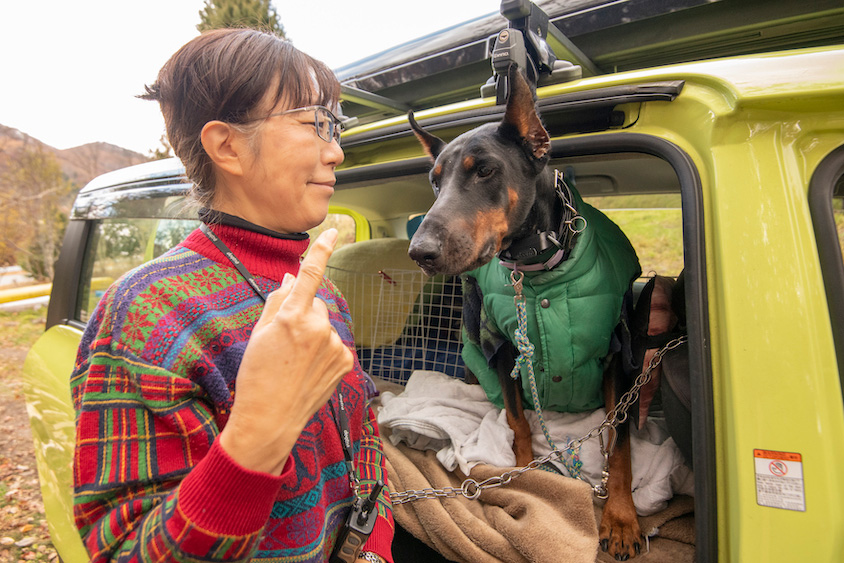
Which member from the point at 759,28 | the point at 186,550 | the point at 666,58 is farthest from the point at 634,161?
the point at 186,550

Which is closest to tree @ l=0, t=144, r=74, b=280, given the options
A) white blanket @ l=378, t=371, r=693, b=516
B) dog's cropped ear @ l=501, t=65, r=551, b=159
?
white blanket @ l=378, t=371, r=693, b=516

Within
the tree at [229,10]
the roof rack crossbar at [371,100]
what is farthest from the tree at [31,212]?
the roof rack crossbar at [371,100]

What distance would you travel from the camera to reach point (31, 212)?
14273mm

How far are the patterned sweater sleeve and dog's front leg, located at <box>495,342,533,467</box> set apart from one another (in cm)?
141

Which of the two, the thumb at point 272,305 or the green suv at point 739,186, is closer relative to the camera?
the thumb at point 272,305

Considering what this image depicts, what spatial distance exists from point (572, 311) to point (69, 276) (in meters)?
2.82

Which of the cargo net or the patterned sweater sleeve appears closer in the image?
the patterned sweater sleeve

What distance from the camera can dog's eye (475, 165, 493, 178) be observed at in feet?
5.41

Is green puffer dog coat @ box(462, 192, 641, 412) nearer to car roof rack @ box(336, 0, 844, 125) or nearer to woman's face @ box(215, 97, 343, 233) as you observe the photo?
car roof rack @ box(336, 0, 844, 125)

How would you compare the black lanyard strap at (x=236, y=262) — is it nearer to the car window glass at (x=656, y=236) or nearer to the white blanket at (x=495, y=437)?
the white blanket at (x=495, y=437)

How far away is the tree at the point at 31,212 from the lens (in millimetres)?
14125

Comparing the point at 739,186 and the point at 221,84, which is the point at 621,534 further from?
the point at 221,84

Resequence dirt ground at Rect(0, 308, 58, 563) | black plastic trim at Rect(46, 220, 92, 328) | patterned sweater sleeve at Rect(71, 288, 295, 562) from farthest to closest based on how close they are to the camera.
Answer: dirt ground at Rect(0, 308, 58, 563) < black plastic trim at Rect(46, 220, 92, 328) < patterned sweater sleeve at Rect(71, 288, 295, 562)

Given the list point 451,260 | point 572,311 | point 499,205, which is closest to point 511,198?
point 499,205
